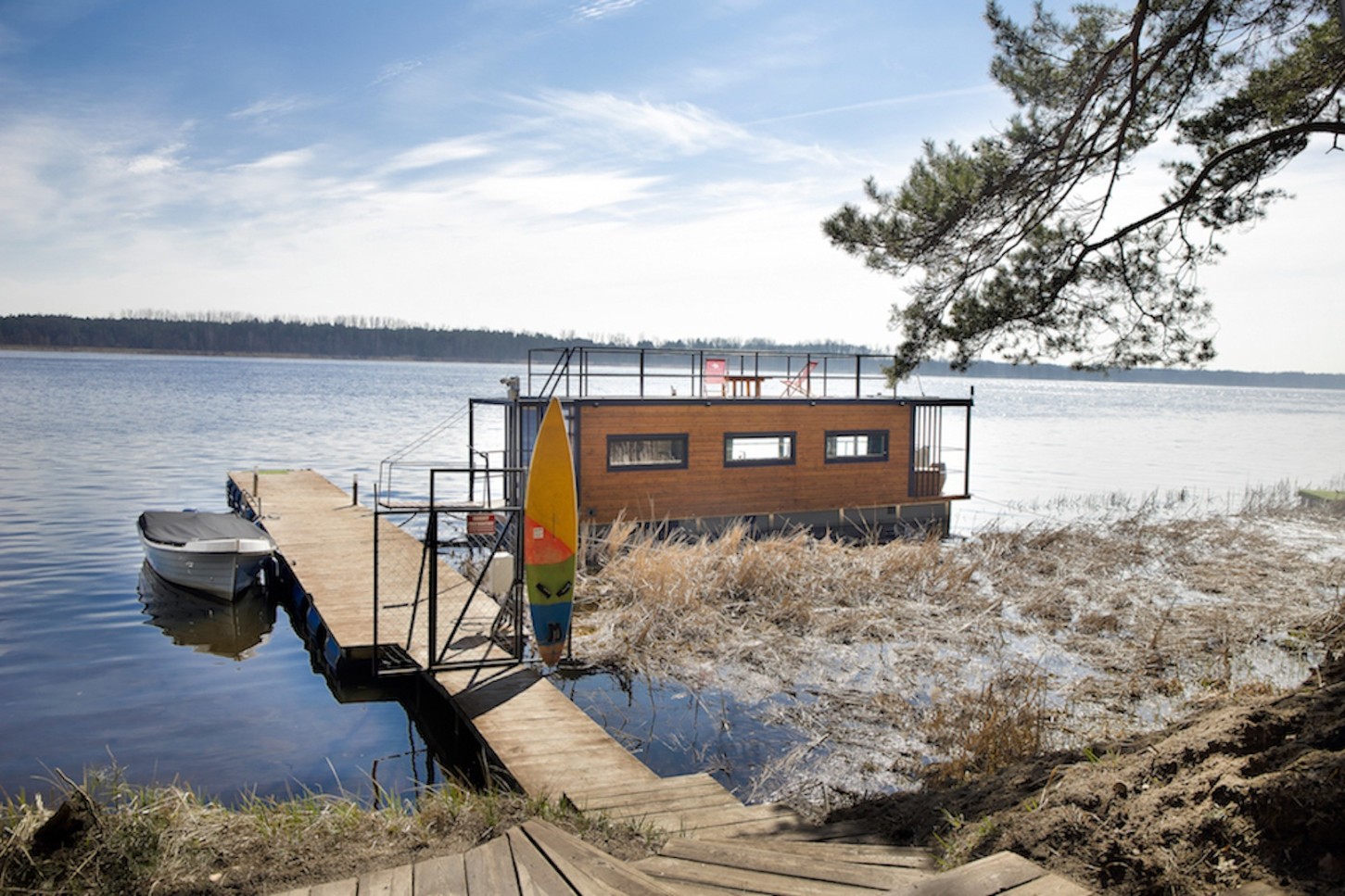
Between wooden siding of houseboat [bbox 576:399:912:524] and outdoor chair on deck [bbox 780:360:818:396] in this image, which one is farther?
outdoor chair on deck [bbox 780:360:818:396]

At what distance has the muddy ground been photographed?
394cm

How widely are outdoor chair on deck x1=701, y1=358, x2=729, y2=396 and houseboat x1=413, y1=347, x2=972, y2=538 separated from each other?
5 cm

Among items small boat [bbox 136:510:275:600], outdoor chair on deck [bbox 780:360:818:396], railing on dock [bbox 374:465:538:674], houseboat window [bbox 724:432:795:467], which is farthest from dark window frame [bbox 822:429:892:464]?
small boat [bbox 136:510:275:600]

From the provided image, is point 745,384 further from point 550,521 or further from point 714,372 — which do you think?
point 550,521

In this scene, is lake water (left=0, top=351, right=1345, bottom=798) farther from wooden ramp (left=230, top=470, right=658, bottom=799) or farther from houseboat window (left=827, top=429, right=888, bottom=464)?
houseboat window (left=827, top=429, right=888, bottom=464)

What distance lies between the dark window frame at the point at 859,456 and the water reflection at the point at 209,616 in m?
12.8

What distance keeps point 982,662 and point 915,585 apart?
3.83m

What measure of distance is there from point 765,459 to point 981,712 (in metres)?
13.4

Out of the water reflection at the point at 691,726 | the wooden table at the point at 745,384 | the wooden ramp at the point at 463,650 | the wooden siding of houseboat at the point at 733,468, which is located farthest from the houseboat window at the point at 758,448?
the water reflection at the point at 691,726

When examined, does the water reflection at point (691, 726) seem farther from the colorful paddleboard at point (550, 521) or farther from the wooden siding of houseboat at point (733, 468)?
the wooden siding of houseboat at point (733, 468)

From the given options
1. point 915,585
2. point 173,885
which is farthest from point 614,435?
point 173,885

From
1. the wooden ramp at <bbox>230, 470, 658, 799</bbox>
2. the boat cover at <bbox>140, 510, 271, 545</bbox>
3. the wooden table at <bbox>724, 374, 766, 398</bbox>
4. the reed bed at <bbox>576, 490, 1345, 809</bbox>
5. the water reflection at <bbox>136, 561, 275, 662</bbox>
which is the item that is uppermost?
the wooden table at <bbox>724, 374, 766, 398</bbox>

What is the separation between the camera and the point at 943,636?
13766 mm

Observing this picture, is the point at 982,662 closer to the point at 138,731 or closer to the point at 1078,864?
the point at 1078,864
